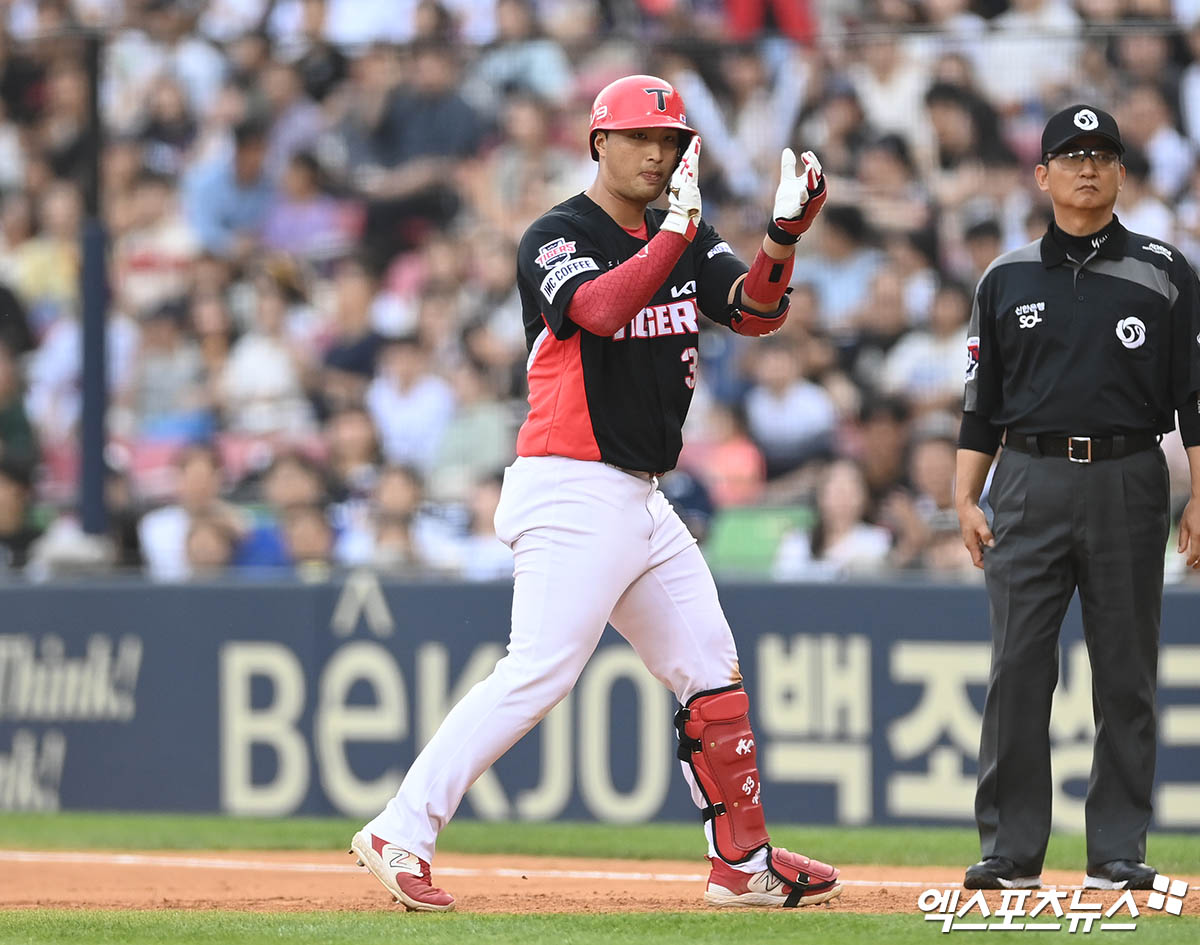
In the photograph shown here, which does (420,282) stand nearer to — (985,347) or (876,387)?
(876,387)

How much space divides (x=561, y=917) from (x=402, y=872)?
1.59 feet

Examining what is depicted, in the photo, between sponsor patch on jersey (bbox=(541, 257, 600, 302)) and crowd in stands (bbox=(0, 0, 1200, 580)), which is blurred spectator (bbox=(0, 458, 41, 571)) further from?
sponsor patch on jersey (bbox=(541, 257, 600, 302))

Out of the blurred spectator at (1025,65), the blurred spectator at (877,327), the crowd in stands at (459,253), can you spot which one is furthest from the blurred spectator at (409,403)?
the blurred spectator at (1025,65)

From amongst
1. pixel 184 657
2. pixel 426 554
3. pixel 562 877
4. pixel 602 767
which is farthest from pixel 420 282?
pixel 562 877

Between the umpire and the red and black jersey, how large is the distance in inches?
42.7

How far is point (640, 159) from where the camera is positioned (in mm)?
5566

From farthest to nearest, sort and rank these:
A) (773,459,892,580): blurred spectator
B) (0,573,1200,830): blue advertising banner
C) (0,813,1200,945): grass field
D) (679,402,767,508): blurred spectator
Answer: (679,402,767,508): blurred spectator
(773,459,892,580): blurred spectator
(0,573,1200,830): blue advertising banner
(0,813,1200,945): grass field

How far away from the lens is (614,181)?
5637 millimetres

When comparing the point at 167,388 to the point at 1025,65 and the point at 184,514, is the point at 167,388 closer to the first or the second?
the point at 184,514

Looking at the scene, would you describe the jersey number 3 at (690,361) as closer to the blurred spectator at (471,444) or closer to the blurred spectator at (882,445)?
the blurred spectator at (882,445)

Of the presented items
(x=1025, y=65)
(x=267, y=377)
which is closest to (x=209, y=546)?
(x=267, y=377)

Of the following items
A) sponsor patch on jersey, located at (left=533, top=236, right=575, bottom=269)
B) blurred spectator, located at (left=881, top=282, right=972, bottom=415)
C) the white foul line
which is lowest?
the white foul line

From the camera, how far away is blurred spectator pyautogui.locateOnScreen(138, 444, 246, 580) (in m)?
11.1

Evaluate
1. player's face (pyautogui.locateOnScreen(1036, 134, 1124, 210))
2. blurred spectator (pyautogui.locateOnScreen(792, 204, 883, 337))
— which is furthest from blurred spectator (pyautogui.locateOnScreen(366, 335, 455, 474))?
player's face (pyautogui.locateOnScreen(1036, 134, 1124, 210))
